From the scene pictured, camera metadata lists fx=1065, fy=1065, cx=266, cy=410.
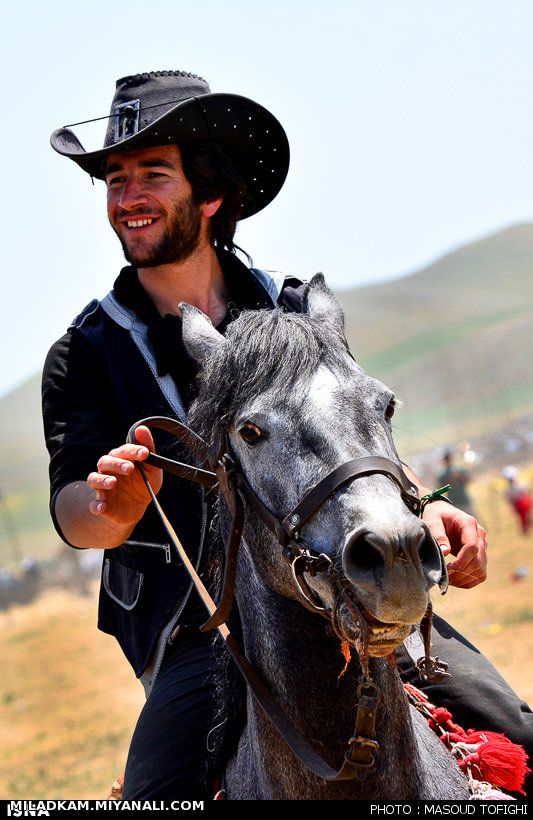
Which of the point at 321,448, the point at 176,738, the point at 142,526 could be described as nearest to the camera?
the point at 321,448

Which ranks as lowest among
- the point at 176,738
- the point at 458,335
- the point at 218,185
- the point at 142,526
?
the point at 458,335

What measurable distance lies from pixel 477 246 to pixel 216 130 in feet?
642

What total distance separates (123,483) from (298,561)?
0.83 meters

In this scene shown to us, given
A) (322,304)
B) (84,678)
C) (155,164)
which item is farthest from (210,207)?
(84,678)

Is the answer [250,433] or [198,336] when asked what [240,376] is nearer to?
[250,433]

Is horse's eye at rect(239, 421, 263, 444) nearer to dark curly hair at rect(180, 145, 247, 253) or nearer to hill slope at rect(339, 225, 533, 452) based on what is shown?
dark curly hair at rect(180, 145, 247, 253)

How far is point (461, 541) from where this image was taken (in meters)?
4.15

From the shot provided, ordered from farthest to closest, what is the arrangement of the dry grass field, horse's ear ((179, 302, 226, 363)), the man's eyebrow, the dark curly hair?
the dry grass field
the dark curly hair
the man's eyebrow
horse's ear ((179, 302, 226, 363))

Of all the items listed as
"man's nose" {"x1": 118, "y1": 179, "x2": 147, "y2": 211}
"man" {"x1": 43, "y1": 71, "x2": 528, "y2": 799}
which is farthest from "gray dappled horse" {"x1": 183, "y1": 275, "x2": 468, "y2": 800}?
"man's nose" {"x1": 118, "y1": 179, "x2": 147, "y2": 211}

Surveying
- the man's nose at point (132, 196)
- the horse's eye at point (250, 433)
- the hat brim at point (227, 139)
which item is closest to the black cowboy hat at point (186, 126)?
the hat brim at point (227, 139)

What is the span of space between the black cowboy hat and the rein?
1509 mm

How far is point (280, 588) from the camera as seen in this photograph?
3.38 metres

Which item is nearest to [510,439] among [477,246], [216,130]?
[216,130]

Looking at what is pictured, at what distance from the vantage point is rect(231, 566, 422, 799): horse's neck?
132 inches
